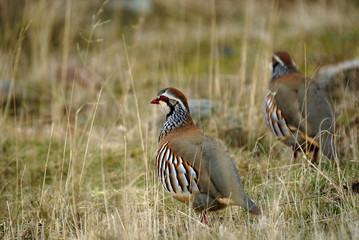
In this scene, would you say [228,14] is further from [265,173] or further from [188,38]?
[265,173]

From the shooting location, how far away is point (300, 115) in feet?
15.1

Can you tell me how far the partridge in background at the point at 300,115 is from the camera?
448cm

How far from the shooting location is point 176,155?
144 inches

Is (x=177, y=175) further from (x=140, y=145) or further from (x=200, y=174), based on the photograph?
(x=140, y=145)

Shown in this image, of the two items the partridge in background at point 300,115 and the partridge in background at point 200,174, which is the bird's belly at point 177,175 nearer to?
the partridge in background at point 200,174

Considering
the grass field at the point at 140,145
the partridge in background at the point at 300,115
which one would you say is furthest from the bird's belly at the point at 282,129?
the grass field at the point at 140,145

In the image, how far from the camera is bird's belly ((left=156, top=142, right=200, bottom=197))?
140 inches

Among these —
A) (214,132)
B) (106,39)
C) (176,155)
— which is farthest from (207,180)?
(106,39)

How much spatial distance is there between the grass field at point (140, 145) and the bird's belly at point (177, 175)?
0.37 ft

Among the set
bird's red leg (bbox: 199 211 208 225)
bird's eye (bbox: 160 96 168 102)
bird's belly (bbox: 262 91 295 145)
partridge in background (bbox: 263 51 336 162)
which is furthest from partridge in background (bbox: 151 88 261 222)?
bird's belly (bbox: 262 91 295 145)

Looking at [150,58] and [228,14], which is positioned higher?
[228,14]

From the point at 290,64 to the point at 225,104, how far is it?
0.89 m

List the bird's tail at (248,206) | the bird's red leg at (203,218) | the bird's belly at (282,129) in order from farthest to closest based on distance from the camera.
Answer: the bird's belly at (282,129), the bird's red leg at (203,218), the bird's tail at (248,206)

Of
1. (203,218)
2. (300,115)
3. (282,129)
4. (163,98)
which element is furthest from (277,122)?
(203,218)
